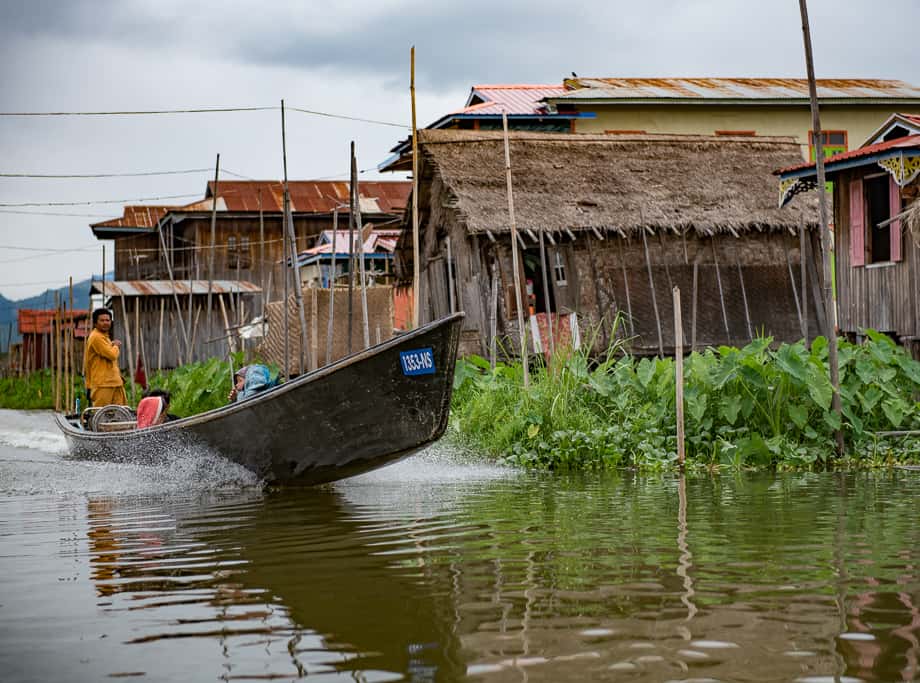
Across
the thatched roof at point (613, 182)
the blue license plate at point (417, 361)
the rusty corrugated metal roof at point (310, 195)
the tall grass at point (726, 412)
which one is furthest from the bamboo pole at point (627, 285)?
the rusty corrugated metal roof at point (310, 195)

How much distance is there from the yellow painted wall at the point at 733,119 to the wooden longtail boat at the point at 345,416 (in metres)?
17.9

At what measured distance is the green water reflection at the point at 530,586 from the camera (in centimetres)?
400

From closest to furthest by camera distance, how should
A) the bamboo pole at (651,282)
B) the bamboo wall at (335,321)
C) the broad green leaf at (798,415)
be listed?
1. the broad green leaf at (798,415)
2. the bamboo pole at (651,282)
3. the bamboo wall at (335,321)

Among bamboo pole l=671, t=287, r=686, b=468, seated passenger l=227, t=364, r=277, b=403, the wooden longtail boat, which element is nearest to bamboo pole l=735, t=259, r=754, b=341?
bamboo pole l=671, t=287, r=686, b=468

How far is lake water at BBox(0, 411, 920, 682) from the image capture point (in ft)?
13.1

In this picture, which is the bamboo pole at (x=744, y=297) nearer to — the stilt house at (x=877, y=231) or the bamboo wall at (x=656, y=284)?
the bamboo wall at (x=656, y=284)

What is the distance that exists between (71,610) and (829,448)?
27.2ft

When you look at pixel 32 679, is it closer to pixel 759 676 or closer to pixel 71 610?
pixel 71 610

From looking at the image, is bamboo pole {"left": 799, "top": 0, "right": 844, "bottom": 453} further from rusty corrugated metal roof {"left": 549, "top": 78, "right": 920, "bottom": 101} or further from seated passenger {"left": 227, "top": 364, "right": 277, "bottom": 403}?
rusty corrugated metal roof {"left": 549, "top": 78, "right": 920, "bottom": 101}

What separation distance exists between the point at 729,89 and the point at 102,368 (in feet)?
62.3

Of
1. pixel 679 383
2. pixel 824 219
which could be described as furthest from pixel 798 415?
pixel 824 219

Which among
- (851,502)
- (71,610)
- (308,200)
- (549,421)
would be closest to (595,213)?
(549,421)

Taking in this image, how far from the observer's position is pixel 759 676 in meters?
3.74

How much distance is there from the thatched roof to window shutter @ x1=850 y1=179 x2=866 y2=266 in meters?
3.05
